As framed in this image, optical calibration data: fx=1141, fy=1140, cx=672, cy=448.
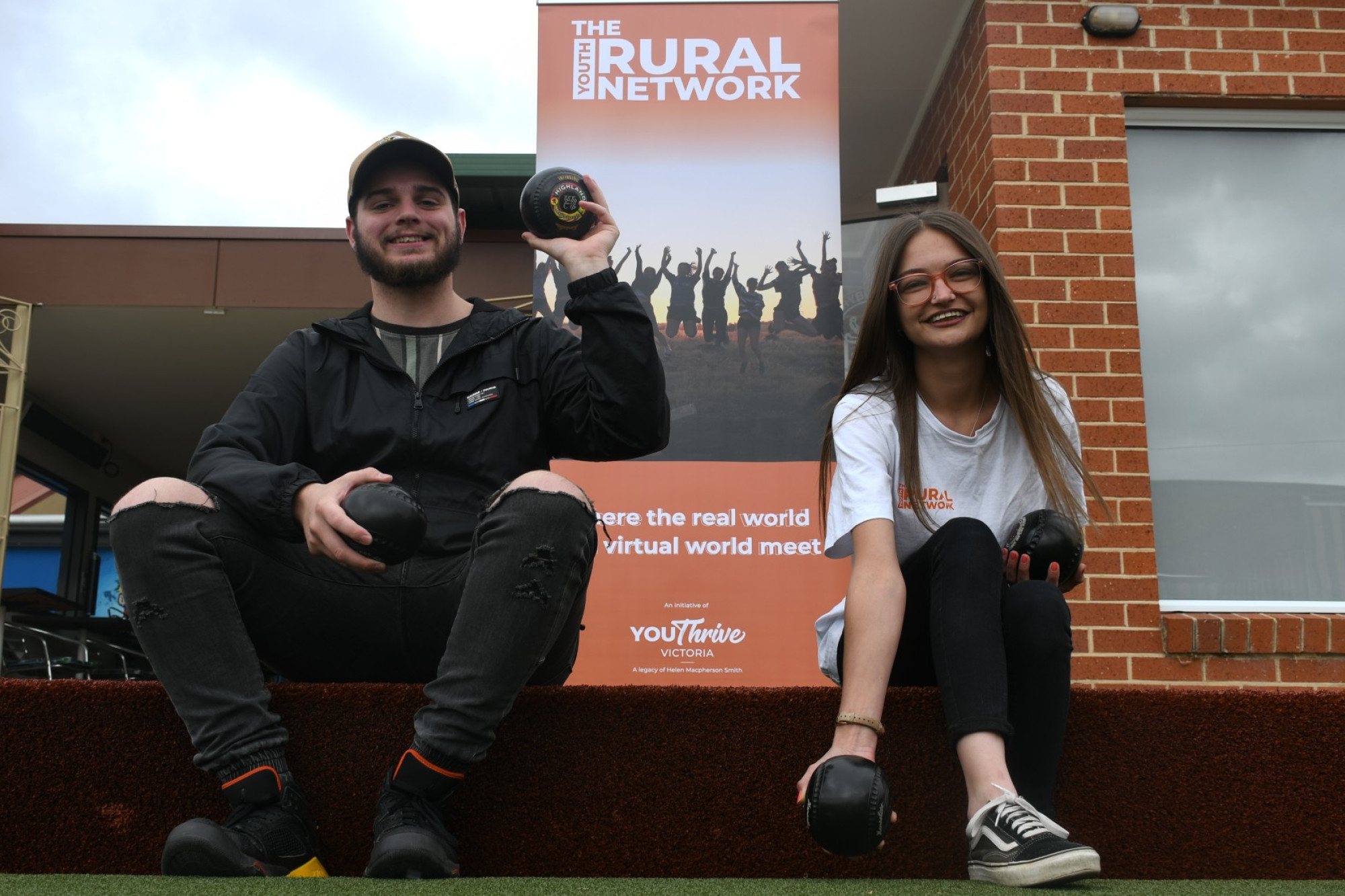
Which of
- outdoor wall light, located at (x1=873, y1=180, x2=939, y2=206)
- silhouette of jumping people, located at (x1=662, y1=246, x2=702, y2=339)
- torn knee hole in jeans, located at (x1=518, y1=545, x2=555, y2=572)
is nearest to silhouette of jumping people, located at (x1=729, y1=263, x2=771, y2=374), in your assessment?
silhouette of jumping people, located at (x1=662, y1=246, x2=702, y2=339)

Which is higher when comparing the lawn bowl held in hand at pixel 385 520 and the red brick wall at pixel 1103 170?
the red brick wall at pixel 1103 170

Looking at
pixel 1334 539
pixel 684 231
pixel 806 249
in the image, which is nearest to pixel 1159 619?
pixel 1334 539

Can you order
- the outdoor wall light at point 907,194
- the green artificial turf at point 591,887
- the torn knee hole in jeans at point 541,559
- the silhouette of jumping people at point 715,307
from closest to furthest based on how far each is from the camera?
the green artificial turf at point 591,887
the torn knee hole in jeans at point 541,559
the silhouette of jumping people at point 715,307
the outdoor wall light at point 907,194

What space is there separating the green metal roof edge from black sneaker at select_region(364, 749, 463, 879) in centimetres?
537

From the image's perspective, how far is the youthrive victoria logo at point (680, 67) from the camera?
13.9ft

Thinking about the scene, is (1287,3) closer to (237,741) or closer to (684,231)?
(684,231)

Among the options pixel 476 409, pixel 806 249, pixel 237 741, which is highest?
pixel 806 249

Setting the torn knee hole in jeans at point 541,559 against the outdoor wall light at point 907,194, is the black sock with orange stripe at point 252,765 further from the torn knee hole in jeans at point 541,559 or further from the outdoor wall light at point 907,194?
the outdoor wall light at point 907,194

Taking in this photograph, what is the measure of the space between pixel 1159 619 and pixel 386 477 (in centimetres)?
293

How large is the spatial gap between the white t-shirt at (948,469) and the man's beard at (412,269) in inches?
36.1

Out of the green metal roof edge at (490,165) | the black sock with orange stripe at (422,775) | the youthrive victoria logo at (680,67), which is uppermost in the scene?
the green metal roof edge at (490,165)

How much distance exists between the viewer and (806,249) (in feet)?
13.6

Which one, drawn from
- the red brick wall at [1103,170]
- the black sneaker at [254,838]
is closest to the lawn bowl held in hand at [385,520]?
the black sneaker at [254,838]

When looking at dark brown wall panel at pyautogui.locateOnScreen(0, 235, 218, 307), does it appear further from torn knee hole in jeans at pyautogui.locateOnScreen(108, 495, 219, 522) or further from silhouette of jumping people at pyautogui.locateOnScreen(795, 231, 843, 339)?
torn knee hole in jeans at pyautogui.locateOnScreen(108, 495, 219, 522)
